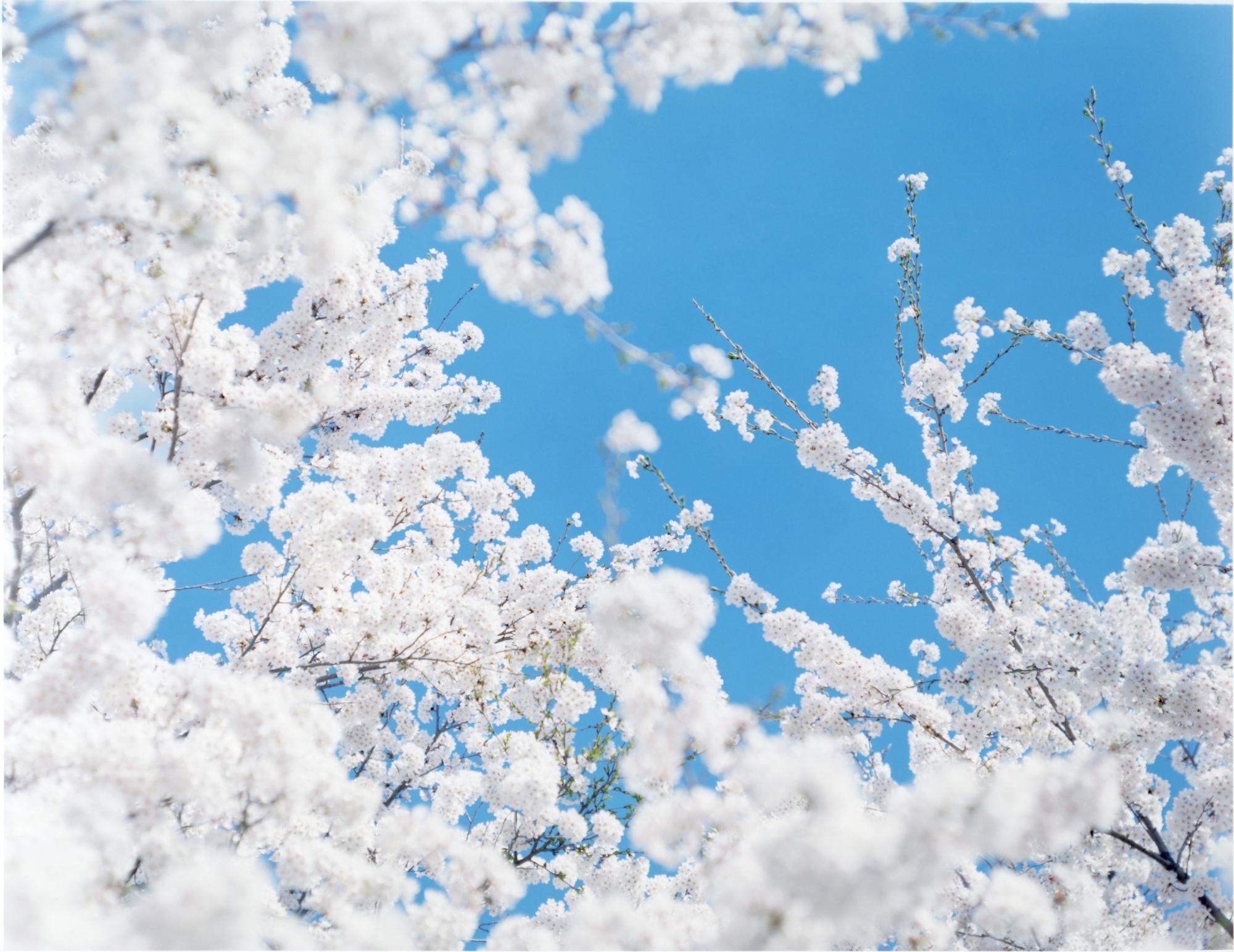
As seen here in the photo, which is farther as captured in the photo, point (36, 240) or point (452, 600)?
point (452, 600)

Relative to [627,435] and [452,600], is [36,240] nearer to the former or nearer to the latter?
[627,435]

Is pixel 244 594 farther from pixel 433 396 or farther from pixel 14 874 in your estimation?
pixel 14 874

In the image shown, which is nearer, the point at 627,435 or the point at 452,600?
the point at 627,435

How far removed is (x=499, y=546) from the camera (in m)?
6.28

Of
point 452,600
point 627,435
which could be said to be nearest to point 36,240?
point 627,435

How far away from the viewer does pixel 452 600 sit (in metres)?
5.51

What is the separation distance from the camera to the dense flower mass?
2111 mm

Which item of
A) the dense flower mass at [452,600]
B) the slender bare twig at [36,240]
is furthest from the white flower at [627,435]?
the slender bare twig at [36,240]

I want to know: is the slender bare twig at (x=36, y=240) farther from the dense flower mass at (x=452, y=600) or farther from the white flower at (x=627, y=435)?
the white flower at (x=627, y=435)

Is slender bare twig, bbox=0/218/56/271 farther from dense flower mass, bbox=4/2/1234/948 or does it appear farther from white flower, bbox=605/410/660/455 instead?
white flower, bbox=605/410/660/455

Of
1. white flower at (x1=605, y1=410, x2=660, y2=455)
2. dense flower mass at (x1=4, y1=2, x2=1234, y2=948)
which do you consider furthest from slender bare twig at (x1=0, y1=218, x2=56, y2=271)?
white flower at (x1=605, y1=410, x2=660, y2=455)

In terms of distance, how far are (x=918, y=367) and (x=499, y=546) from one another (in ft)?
12.6

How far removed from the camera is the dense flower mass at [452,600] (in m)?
2.11

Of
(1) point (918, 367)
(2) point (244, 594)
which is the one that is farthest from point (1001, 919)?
(2) point (244, 594)
